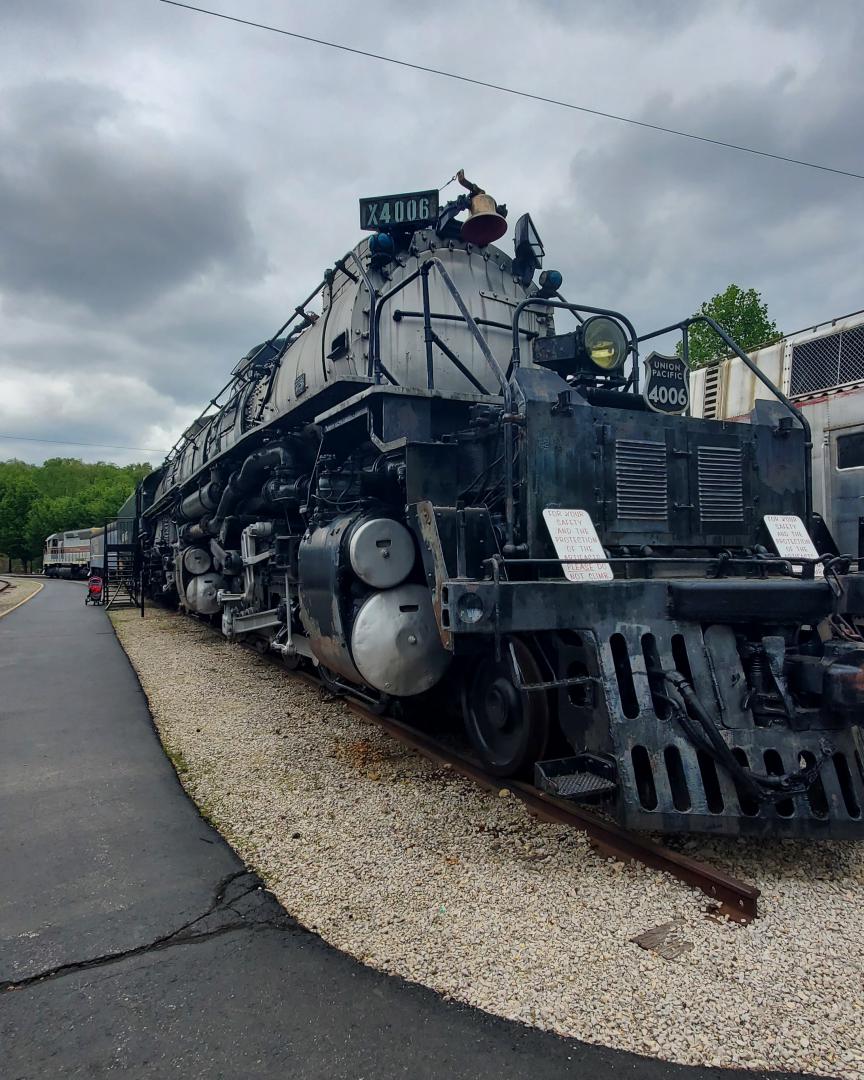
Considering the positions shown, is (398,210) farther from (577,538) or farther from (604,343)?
(577,538)

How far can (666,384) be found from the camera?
4.70 meters

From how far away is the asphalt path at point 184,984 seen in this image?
220cm

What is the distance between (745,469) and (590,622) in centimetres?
200

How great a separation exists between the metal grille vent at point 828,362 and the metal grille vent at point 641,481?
5896 millimetres

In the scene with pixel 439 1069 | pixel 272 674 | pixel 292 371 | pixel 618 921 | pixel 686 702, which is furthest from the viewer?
pixel 272 674

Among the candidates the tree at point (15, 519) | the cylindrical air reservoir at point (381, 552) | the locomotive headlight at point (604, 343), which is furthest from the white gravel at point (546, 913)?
the tree at point (15, 519)

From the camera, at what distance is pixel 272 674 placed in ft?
28.0

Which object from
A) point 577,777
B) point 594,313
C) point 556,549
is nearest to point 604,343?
point 594,313

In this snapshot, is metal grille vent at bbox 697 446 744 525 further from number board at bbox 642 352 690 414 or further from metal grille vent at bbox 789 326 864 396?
metal grille vent at bbox 789 326 864 396

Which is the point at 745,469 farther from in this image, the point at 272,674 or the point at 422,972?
the point at 272,674

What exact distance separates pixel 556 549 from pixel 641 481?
3.03 ft

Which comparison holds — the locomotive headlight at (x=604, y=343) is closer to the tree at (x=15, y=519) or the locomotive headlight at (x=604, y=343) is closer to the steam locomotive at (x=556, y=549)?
the steam locomotive at (x=556, y=549)

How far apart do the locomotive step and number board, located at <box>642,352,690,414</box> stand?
7.87 feet

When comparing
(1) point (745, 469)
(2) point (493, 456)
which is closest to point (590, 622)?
(2) point (493, 456)
